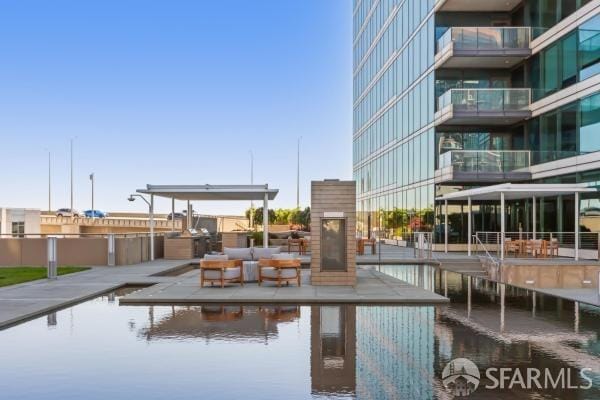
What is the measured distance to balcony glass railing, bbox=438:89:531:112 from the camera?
104ft

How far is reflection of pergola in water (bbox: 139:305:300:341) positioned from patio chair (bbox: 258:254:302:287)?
9.69 ft

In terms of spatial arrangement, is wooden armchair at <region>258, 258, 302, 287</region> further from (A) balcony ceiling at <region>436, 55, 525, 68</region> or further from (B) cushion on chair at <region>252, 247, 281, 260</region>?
(A) balcony ceiling at <region>436, 55, 525, 68</region>

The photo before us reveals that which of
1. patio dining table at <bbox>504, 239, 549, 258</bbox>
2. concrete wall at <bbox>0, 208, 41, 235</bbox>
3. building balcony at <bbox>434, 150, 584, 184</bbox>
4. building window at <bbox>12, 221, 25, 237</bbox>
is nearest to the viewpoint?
patio dining table at <bbox>504, 239, 549, 258</bbox>

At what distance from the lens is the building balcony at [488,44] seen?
31812 mm

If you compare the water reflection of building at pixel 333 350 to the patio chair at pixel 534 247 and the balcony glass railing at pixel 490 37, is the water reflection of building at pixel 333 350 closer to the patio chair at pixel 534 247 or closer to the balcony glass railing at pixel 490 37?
the patio chair at pixel 534 247

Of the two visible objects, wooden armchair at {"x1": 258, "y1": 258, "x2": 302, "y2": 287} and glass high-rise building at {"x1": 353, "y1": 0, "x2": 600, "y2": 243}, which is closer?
wooden armchair at {"x1": 258, "y1": 258, "x2": 302, "y2": 287}

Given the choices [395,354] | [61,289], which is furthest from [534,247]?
[61,289]

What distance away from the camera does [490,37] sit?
106 feet

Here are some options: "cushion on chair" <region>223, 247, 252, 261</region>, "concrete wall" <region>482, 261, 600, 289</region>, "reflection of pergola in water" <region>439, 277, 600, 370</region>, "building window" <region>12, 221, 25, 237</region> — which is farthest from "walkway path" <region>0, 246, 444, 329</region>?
"building window" <region>12, 221, 25, 237</region>

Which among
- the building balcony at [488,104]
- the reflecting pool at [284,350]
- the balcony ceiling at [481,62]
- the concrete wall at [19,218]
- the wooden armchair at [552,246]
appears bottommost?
the reflecting pool at [284,350]

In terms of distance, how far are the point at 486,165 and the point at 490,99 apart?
3.60 meters

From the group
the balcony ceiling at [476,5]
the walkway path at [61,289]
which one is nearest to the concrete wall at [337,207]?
the walkway path at [61,289]

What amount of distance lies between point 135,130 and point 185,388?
2076 inches

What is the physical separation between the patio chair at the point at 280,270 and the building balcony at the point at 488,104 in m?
18.5
